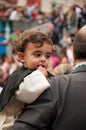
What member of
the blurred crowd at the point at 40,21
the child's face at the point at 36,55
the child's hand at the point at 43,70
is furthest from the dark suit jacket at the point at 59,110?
the blurred crowd at the point at 40,21

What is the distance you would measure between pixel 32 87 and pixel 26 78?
9cm

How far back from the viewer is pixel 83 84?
2.47 m

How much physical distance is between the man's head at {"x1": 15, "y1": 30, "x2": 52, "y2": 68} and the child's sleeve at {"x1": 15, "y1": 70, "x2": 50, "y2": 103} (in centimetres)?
43

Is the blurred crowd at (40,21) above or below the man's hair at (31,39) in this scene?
below

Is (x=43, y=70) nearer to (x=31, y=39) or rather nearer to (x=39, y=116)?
(x=31, y=39)

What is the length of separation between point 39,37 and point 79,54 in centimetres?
49

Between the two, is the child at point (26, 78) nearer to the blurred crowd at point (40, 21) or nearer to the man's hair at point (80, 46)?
the man's hair at point (80, 46)

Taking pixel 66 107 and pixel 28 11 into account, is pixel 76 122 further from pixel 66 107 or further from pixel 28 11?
pixel 28 11

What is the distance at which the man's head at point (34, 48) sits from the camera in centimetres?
293

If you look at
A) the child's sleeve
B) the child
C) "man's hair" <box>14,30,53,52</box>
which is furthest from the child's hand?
the child's sleeve

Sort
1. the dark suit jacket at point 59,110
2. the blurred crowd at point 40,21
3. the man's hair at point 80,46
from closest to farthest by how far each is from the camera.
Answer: the dark suit jacket at point 59,110 < the man's hair at point 80,46 < the blurred crowd at point 40,21

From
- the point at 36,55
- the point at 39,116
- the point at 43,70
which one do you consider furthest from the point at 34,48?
the point at 39,116

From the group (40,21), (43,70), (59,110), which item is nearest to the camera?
(59,110)

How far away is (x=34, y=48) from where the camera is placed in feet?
9.66
